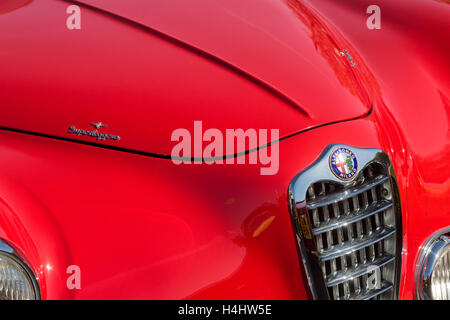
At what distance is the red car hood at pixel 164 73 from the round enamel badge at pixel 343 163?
0.41ft

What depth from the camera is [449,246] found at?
72.1 inches

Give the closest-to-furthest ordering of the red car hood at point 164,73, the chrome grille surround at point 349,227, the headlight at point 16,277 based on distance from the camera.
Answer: the headlight at point 16,277, the chrome grille surround at point 349,227, the red car hood at point 164,73

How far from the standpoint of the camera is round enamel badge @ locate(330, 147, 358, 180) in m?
1.64

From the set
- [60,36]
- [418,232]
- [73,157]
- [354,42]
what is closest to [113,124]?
[73,157]

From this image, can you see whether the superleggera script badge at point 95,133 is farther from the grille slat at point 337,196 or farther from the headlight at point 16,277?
the grille slat at point 337,196

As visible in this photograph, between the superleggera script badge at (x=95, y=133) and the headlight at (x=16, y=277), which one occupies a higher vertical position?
the superleggera script badge at (x=95, y=133)

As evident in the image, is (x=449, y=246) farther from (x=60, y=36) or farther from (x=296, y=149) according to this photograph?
(x=60, y=36)

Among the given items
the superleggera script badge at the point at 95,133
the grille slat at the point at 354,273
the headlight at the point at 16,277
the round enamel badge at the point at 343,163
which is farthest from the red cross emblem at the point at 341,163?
the headlight at the point at 16,277

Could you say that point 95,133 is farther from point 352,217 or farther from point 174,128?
point 352,217

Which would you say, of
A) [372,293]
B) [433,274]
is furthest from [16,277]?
[433,274]

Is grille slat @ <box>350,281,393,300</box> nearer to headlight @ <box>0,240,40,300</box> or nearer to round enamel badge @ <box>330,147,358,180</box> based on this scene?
round enamel badge @ <box>330,147,358,180</box>

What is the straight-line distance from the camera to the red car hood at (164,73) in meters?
1.70

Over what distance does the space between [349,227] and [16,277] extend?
90 centimetres

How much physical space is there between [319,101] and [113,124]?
2.06ft
